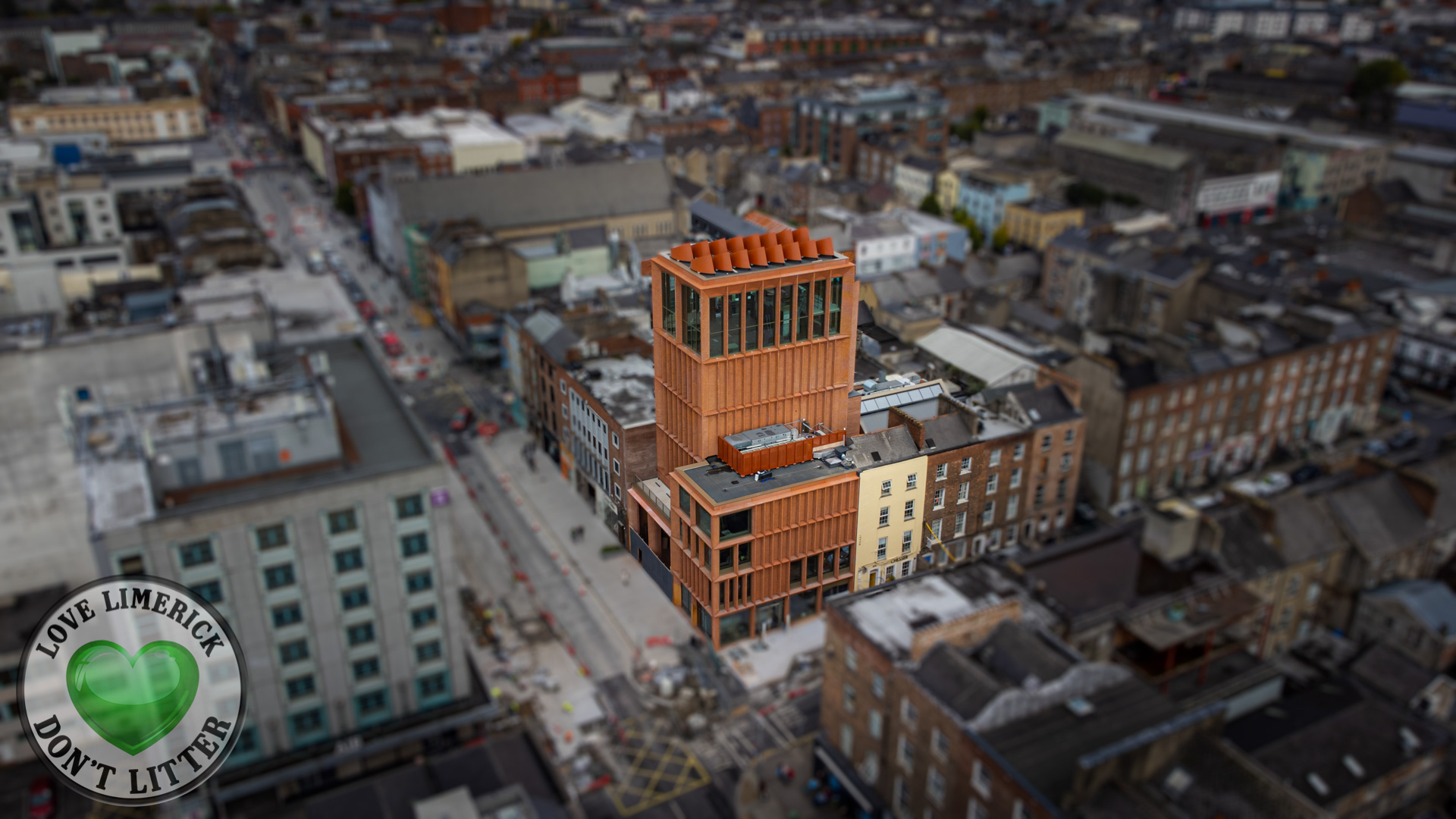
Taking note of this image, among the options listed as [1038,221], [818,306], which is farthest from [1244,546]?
[1038,221]

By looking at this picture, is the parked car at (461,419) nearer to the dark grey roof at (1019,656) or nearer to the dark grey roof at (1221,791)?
the dark grey roof at (1019,656)

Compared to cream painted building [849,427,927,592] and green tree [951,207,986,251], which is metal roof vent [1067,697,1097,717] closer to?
cream painted building [849,427,927,592]

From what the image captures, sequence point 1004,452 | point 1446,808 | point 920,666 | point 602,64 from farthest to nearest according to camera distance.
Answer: point 602,64 → point 1446,808 → point 920,666 → point 1004,452

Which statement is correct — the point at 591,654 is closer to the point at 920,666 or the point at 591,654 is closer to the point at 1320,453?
the point at 920,666

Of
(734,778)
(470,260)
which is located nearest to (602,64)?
(470,260)

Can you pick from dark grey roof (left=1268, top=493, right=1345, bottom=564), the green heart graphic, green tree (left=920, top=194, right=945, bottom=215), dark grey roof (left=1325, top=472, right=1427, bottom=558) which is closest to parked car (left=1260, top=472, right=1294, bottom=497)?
dark grey roof (left=1325, top=472, right=1427, bottom=558)

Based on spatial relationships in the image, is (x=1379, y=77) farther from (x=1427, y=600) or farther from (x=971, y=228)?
(x=1427, y=600)

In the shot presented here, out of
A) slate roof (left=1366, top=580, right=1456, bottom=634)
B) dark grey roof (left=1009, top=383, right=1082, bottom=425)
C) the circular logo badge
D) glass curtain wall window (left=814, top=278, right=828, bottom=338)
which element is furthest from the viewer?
slate roof (left=1366, top=580, right=1456, bottom=634)
